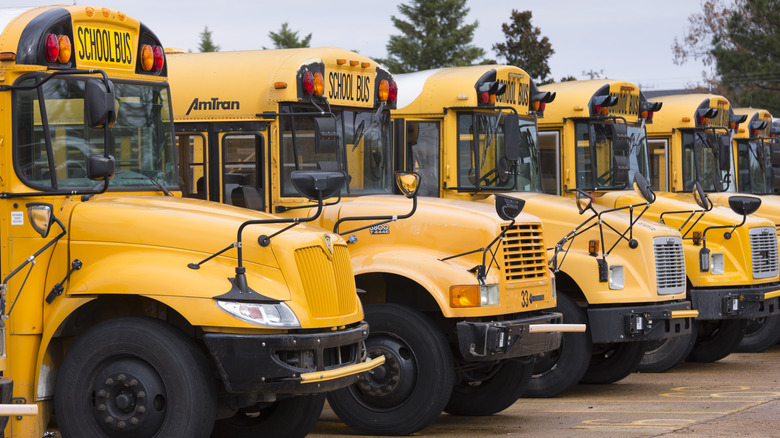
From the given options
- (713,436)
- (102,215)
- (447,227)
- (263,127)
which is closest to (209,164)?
(263,127)

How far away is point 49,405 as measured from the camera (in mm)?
6832

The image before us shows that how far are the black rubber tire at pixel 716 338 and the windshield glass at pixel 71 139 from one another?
25.5 ft

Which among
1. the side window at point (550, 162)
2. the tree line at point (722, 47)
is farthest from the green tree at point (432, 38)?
the side window at point (550, 162)

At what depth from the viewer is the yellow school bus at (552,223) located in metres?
10.6

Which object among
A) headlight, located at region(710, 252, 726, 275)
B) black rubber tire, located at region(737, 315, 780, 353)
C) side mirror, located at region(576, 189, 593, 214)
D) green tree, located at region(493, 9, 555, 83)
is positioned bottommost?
black rubber tire, located at region(737, 315, 780, 353)

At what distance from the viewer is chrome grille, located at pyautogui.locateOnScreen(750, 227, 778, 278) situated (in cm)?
1282

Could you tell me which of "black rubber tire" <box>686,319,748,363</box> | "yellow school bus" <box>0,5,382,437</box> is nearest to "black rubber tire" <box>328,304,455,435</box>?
"yellow school bus" <box>0,5,382,437</box>

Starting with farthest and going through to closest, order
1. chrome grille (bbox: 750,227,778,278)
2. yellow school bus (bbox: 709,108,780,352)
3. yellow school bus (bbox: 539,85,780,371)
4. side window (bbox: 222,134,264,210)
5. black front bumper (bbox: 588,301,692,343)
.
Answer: yellow school bus (bbox: 709,108,780,352) < chrome grille (bbox: 750,227,778,278) < yellow school bus (bbox: 539,85,780,371) < black front bumper (bbox: 588,301,692,343) < side window (bbox: 222,134,264,210)

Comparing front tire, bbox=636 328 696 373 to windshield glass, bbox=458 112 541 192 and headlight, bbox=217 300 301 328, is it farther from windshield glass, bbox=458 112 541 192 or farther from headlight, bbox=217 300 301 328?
headlight, bbox=217 300 301 328

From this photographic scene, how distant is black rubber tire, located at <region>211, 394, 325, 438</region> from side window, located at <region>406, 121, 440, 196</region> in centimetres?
358

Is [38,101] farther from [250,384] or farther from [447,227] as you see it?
[447,227]

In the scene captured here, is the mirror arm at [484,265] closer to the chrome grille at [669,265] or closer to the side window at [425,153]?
the side window at [425,153]

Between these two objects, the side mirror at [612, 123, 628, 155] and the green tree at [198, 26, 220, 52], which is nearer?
the side mirror at [612, 123, 628, 155]

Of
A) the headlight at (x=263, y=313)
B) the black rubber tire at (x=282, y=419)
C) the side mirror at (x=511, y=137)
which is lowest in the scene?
the black rubber tire at (x=282, y=419)
